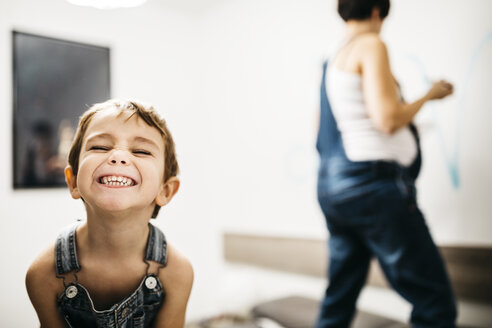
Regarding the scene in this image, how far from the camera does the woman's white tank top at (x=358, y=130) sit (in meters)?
0.91

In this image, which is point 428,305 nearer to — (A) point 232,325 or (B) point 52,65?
(A) point 232,325

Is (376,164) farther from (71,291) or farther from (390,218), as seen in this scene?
(71,291)

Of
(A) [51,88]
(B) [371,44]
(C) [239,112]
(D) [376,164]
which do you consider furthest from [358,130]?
(C) [239,112]

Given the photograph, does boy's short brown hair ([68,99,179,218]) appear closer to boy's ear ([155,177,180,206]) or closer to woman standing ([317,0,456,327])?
boy's ear ([155,177,180,206])

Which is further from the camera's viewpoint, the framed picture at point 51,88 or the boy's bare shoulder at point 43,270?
the framed picture at point 51,88

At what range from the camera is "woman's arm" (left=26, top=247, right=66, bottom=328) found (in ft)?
1.20

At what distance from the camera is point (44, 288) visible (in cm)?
37

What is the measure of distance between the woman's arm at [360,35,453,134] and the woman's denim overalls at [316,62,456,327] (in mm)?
80

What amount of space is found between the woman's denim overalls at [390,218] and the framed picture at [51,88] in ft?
2.06

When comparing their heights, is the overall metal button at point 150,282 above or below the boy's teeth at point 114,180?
below

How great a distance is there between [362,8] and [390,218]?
20.8 inches

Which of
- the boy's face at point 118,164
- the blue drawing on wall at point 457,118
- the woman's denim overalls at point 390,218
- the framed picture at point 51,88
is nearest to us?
the boy's face at point 118,164

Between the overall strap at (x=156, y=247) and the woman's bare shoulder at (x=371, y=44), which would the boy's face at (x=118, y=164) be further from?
the woman's bare shoulder at (x=371, y=44)

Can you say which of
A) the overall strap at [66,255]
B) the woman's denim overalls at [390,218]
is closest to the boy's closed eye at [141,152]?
the overall strap at [66,255]
